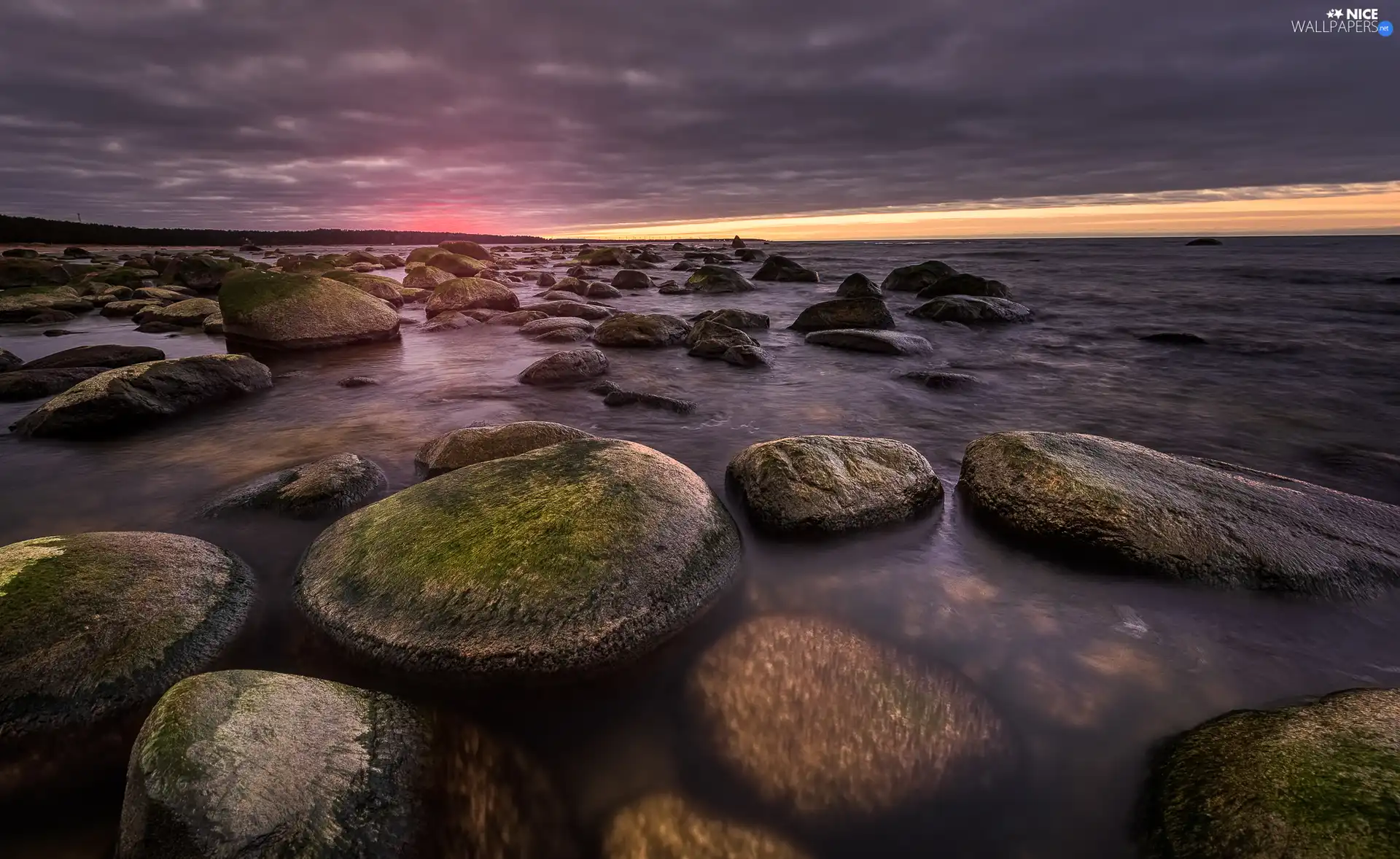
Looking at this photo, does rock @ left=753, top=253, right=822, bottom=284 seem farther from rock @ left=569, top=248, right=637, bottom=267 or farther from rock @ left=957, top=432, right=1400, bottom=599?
rock @ left=957, top=432, right=1400, bottom=599

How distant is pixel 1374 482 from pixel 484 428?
901cm

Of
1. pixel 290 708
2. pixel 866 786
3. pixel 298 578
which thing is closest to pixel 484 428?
pixel 298 578

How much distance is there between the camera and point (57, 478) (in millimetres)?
6082

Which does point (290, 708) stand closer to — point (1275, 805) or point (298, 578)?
point (298, 578)

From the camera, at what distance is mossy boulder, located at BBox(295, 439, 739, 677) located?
3340mm

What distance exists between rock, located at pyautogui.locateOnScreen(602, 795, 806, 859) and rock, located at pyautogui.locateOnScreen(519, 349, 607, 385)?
328 inches

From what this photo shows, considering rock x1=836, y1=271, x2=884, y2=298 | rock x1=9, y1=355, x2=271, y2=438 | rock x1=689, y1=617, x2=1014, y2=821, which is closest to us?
rock x1=689, y1=617, x2=1014, y2=821

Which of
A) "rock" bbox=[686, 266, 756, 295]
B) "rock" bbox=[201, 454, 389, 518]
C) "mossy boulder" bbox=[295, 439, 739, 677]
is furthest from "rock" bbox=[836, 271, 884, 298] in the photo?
"mossy boulder" bbox=[295, 439, 739, 677]

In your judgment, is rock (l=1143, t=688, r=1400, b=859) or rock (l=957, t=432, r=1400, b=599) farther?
rock (l=957, t=432, r=1400, b=599)

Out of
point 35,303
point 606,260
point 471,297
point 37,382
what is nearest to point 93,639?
point 37,382

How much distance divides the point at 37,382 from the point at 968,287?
2208 centimetres

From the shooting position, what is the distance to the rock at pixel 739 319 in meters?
15.1

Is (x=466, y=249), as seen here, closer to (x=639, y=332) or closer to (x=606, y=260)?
(x=606, y=260)

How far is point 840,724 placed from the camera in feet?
9.89
